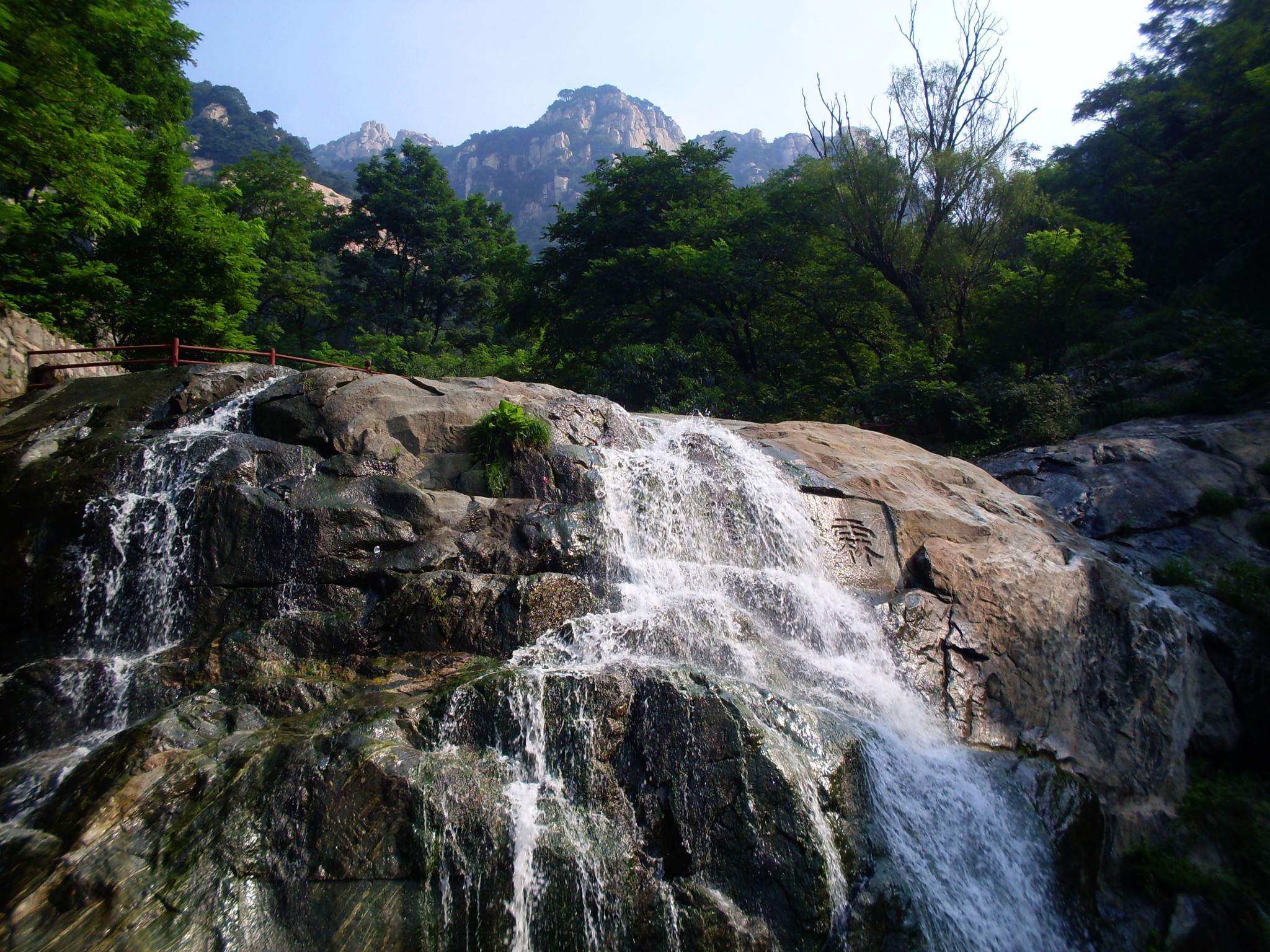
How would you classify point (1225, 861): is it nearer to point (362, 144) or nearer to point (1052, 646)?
point (1052, 646)

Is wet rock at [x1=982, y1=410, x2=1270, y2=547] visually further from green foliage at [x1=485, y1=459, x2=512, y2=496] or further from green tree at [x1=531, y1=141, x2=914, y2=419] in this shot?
green foliage at [x1=485, y1=459, x2=512, y2=496]

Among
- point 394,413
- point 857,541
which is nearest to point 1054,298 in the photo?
point 857,541

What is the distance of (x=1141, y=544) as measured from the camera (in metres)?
10.6

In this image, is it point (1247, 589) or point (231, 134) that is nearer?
point (1247, 589)

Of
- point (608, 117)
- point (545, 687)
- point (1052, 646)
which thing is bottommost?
point (1052, 646)

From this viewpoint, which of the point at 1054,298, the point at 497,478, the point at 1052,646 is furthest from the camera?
the point at 1054,298

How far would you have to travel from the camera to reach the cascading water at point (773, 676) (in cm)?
532

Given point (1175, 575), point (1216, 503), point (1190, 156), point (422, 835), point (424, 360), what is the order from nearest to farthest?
point (422, 835) < point (1175, 575) < point (1216, 503) < point (1190, 156) < point (424, 360)

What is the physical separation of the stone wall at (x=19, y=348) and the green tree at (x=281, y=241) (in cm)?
1300

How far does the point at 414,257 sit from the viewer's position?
30875 mm

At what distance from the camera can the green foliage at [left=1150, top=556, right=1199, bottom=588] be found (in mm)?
9453

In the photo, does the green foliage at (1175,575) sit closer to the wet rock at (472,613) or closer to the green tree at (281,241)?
the wet rock at (472,613)

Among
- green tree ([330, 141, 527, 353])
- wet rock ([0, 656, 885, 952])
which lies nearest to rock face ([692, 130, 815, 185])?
green tree ([330, 141, 527, 353])

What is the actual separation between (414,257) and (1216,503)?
28834mm
